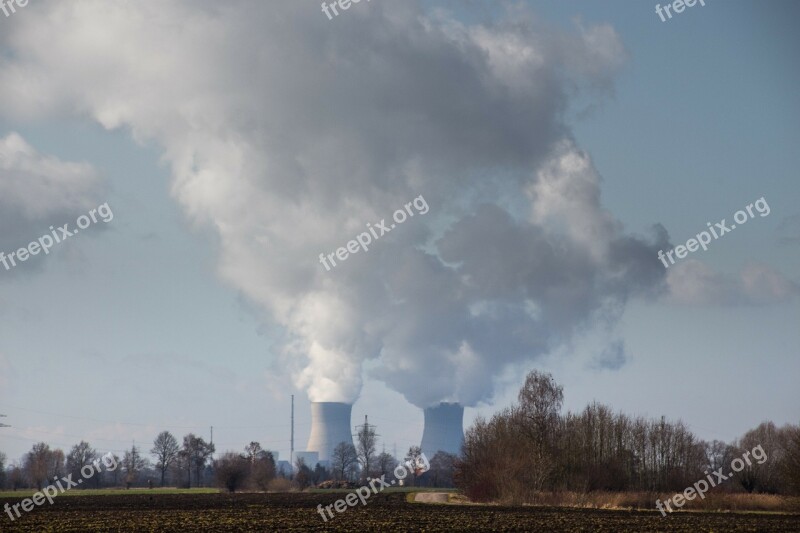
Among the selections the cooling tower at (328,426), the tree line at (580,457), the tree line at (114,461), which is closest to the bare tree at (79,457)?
the tree line at (114,461)

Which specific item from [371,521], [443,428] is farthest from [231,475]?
[443,428]

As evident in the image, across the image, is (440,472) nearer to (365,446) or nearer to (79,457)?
(365,446)

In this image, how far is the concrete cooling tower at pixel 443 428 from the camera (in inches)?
6452

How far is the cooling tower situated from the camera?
6220 inches

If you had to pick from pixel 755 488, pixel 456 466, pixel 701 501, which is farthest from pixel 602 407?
pixel 701 501

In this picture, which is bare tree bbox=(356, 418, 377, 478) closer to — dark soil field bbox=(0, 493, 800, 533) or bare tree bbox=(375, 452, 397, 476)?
bare tree bbox=(375, 452, 397, 476)

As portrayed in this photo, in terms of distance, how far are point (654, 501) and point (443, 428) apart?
103 meters

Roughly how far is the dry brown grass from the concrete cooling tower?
9468cm

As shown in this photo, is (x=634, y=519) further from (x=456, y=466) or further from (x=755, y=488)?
(x=755, y=488)

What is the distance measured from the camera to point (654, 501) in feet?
211

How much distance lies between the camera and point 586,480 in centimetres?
7531

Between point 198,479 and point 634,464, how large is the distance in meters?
76.7

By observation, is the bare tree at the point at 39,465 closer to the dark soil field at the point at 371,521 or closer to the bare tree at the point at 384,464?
the bare tree at the point at 384,464

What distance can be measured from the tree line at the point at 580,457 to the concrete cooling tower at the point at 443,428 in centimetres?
6762
